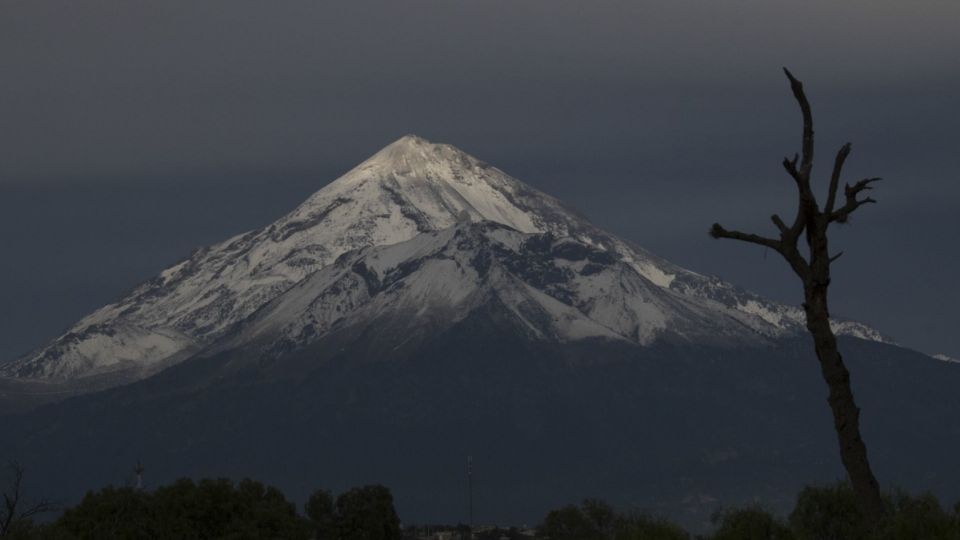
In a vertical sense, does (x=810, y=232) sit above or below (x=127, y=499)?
below

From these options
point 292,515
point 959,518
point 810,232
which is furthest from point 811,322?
point 292,515

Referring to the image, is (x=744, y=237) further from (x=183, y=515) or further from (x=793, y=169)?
(x=183, y=515)

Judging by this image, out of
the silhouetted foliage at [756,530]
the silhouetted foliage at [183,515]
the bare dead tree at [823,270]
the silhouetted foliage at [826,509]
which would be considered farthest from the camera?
the silhouetted foliage at [183,515]

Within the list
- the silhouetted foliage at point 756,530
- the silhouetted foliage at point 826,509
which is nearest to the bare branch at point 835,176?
the silhouetted foliage at point 756,530

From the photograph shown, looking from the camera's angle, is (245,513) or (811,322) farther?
(245,513)

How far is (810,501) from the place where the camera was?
523 ft

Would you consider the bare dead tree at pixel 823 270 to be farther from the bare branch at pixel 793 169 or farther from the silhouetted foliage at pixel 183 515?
the silhouetted foliage at pixel 183 515

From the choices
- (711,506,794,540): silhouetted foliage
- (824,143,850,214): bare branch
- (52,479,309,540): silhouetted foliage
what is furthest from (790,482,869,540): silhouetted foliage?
(824,143,850,214): bare branch

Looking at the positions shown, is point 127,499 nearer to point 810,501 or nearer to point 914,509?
point 810,501

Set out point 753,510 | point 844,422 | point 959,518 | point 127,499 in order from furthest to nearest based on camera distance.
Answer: point 127,499 → point 753,510 → point 959,518 → point 844,422

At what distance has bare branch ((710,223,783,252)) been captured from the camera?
42719mm

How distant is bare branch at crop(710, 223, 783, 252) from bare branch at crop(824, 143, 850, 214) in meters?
1.19

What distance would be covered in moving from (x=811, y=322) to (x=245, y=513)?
12220cm

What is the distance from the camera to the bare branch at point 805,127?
4253cm
